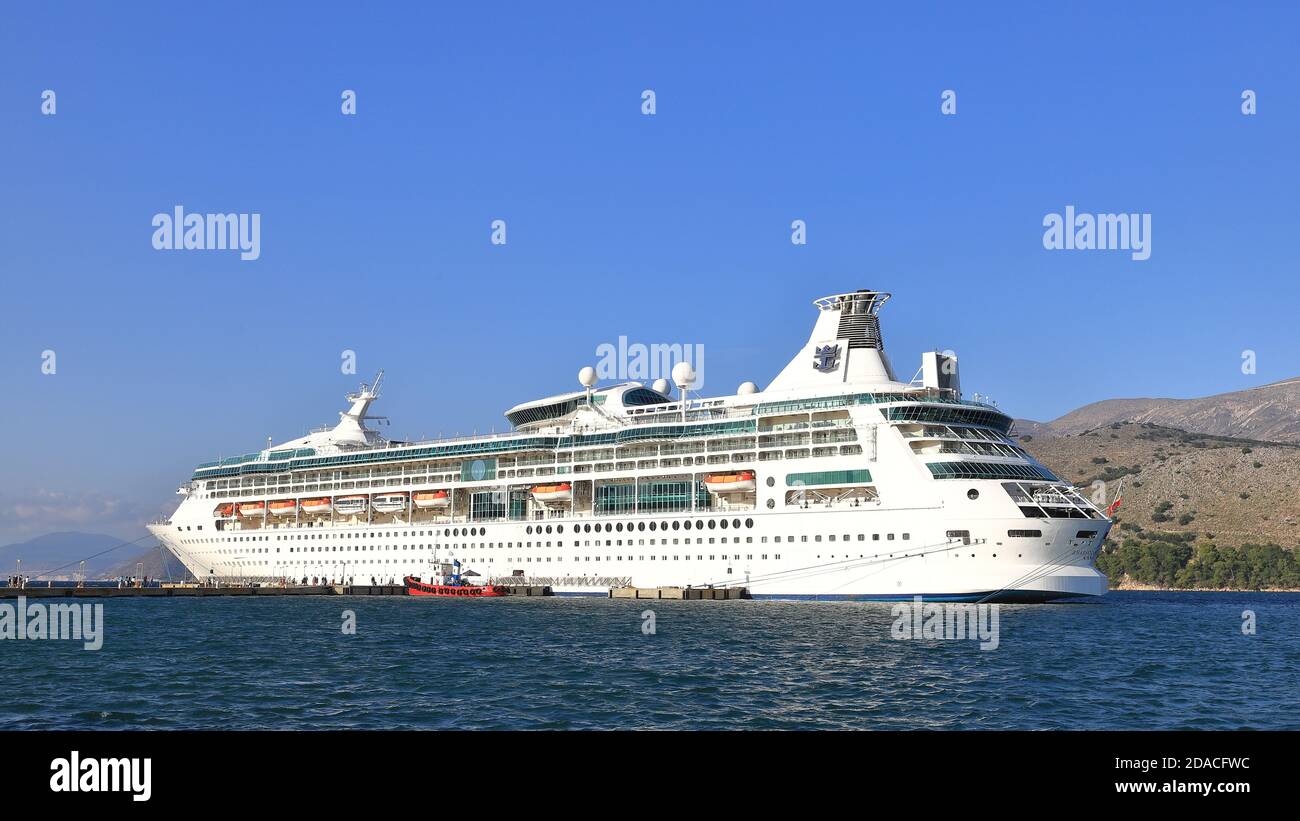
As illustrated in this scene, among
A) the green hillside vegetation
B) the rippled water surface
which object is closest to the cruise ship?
the rippled water surface

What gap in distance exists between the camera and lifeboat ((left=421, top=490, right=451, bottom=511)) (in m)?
89.4

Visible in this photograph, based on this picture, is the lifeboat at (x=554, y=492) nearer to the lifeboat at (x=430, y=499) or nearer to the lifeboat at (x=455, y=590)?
the lifeboat at (x=455, y=590)

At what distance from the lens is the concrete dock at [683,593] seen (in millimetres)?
68062

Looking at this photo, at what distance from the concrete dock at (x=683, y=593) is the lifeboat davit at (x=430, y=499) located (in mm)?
21320

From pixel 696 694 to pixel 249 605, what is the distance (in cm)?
5702

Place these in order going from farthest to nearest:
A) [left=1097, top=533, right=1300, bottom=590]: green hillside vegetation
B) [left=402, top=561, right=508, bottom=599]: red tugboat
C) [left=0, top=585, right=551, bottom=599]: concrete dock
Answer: [left=1097, top=533, right=1300, bottom=590]: green hillside vegetation, [left=0, top=585, right=551, bottom=599]: concrete dock, [left=402, top=561, right=508, bottom=599]: red tugboat

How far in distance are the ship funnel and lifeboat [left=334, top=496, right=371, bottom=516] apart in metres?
39.0

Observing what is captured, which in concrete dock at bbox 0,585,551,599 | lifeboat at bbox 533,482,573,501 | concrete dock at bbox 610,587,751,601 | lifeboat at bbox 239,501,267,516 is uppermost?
lifeboat at bbox 533,482,573,501

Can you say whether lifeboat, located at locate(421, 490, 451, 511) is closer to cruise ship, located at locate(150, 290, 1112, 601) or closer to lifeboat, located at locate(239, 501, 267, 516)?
cruise ship, located at locate(150, 290, 1112, 601)

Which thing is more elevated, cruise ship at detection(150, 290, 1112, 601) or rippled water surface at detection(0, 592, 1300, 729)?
cruise ship at detection(150, 290, 1112, 601)

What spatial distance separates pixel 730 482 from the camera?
7100 cm

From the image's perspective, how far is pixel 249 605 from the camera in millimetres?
77188
